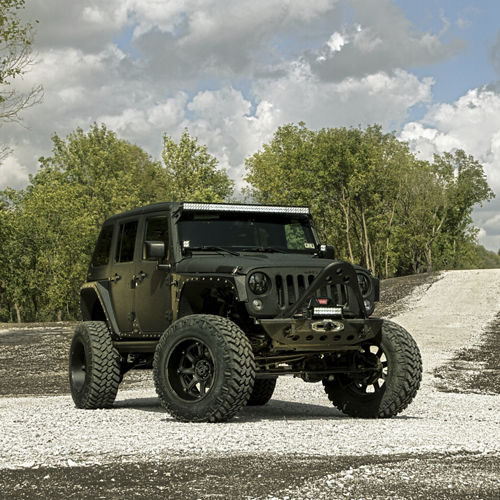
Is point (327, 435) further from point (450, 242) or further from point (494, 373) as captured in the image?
point (450, 242)

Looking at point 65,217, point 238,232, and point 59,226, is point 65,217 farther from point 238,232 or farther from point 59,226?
point 238,232

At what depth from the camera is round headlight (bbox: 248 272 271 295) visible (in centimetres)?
865

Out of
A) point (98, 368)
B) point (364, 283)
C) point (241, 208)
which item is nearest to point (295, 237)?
point (241, 208)

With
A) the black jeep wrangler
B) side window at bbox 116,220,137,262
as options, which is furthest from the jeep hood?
side window at bbox 116,220,137,262

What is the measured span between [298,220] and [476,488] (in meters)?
5.65

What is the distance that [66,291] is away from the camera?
59.5 meters

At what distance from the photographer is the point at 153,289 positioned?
397 inches

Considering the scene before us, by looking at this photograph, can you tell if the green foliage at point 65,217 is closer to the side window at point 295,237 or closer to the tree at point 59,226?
the tree at point 59,226

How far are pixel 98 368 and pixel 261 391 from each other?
8.12 feet

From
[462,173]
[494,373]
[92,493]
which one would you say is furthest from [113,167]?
[92,493]

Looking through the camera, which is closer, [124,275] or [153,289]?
[153,289]

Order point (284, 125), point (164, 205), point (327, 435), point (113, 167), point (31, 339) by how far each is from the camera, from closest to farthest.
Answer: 1. point (327, 435)
2. point (164, 205)
3. point (31, 339)
4. point (113, 167)
5. point (284, 125)

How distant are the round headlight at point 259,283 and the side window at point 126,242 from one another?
103 inches

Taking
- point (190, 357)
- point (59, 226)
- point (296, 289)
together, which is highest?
point (59, 226)
